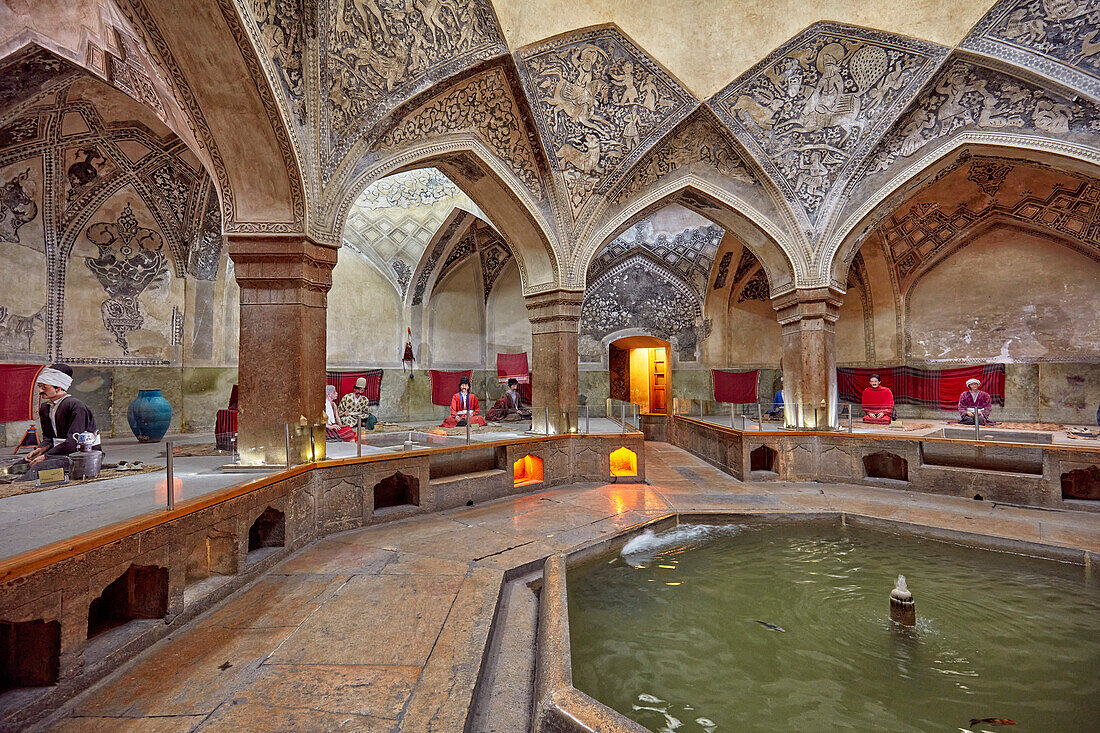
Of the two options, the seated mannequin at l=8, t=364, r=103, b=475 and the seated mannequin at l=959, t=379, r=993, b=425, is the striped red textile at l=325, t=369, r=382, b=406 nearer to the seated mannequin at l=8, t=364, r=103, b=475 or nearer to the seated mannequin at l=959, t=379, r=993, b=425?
the seated mannequin at l=8, t=364, r=103, b=475

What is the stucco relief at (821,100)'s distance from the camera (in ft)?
22.2

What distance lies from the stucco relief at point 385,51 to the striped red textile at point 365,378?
6.06m

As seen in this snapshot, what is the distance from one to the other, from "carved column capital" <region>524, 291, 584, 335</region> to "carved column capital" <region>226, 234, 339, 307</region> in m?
4.05

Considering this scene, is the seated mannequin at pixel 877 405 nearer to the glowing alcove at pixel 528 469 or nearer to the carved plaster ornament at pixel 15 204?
the glowing alcove at pixel 528 469

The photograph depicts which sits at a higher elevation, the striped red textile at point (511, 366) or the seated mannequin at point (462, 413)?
the striped red textile at point (511, 366)

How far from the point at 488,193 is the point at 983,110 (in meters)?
7.18

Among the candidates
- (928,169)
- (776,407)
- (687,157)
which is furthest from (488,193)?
(776,407)

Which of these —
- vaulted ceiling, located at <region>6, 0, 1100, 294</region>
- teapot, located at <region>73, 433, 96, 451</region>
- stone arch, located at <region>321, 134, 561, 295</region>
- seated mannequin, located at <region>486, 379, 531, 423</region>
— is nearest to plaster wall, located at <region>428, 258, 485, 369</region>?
seated mannequin, located at <region>486, 379, 531, 423</region>

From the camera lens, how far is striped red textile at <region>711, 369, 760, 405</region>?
1245 cm

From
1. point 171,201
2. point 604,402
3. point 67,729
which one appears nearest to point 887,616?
point 67,729

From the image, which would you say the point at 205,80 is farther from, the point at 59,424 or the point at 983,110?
the point at 983,110

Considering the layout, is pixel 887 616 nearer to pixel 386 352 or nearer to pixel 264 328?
pixel 264 328

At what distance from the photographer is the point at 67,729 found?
215 centimetres

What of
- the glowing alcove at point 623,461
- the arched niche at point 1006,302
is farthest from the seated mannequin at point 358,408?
the arched niche at point 1006,302
